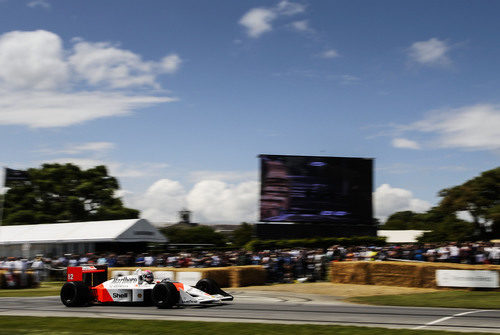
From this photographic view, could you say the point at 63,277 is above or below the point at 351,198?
below

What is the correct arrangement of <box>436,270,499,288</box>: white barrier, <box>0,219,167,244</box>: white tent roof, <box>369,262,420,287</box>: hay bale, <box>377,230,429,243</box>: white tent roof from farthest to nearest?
1. <box>377,230,429,243</box>: white tent roof
2. <box>0,219,167,244</box>: white tent roof
3. <box>369,262,420,287</box>: hay bale
4. <box>436,270,499,288</box>: white barrier

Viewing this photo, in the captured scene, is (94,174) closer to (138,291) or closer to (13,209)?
(13,209)

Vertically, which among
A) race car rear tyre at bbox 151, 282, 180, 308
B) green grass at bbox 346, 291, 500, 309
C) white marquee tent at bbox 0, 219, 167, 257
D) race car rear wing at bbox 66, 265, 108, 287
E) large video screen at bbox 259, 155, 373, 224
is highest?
large video screen at bbox 259, 155, 373, 224

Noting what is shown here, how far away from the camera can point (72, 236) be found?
4497cm

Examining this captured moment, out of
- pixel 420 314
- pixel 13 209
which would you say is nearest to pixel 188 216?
pixel 13 209

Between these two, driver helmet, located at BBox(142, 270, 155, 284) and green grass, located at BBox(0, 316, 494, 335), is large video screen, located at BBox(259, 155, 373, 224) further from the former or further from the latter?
green grass, located at BBox(0, 316, 494, 335)

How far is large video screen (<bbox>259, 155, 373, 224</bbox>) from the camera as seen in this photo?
52250mm

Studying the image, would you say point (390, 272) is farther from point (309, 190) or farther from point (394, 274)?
A: point (309, 190)

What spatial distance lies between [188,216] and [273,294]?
13182 centimetres

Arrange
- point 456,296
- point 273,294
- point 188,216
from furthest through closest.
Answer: point 188,216 < point 273,294 < point 456,296

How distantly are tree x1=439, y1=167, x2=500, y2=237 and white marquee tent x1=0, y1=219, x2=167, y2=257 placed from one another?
44.1m

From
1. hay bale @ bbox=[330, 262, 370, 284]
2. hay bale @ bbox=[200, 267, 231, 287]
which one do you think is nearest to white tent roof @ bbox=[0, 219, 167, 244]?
hay bale @ bbox=[200, 267, 231, 287]

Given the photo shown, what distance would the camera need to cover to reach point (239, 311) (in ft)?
53.9

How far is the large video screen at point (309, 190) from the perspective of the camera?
171 feet
